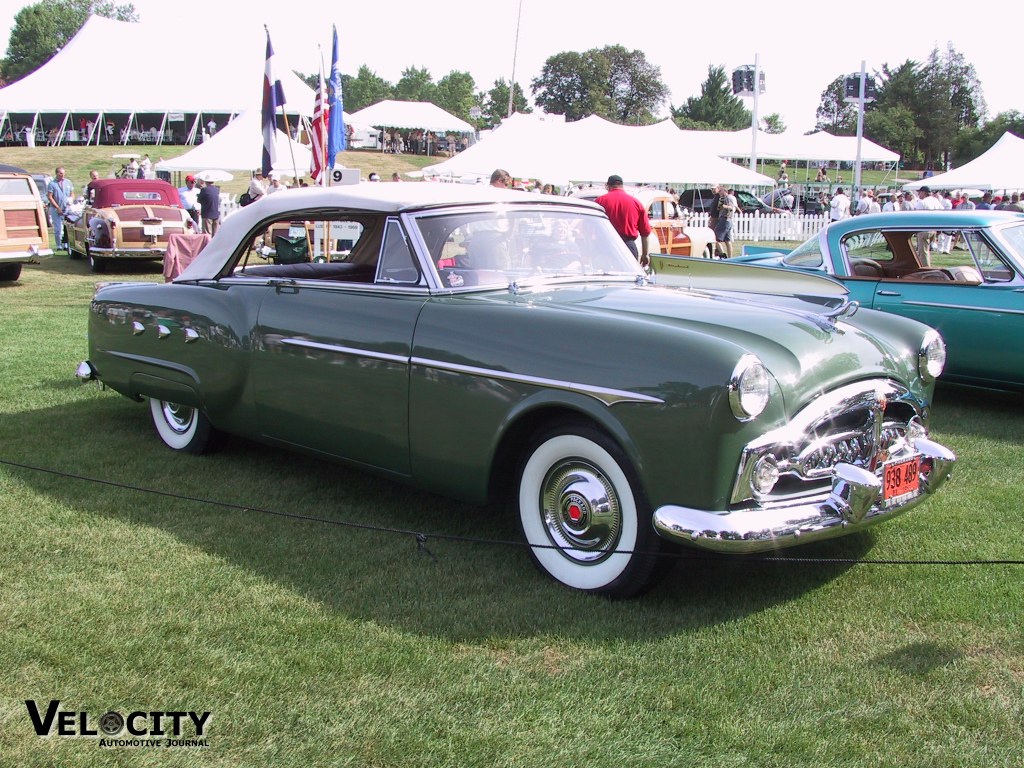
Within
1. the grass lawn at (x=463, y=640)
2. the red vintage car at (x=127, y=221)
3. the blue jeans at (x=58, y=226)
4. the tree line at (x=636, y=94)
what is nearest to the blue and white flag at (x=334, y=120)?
the red vintage car at (x=127, y=221)

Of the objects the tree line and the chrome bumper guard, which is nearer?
the chrome bumper guard

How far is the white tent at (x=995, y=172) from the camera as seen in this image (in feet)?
93.9

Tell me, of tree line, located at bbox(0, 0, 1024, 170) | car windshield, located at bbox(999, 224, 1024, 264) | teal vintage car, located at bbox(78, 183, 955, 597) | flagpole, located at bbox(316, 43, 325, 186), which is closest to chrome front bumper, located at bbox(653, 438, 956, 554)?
teal vintage car, located at bbox(78, 183, 955, 597)

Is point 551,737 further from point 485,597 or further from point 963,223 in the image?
point 963,223

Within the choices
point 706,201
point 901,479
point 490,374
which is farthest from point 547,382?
point 706,201

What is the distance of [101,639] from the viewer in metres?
3.45

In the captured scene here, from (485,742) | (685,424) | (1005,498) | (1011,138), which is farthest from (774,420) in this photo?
(1011,138)

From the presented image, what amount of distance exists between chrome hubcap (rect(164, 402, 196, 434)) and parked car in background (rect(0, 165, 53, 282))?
10.3m

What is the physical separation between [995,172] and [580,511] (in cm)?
3005

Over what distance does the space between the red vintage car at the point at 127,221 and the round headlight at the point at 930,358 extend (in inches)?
572

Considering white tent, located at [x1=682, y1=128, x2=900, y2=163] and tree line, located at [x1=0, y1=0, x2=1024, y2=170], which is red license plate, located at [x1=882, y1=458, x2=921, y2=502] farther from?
tree line, located at [x1=0, y1=0, x2=1024, y2=170]

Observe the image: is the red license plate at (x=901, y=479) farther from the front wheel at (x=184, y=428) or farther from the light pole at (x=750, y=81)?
the light pole at (x=750, y=81)

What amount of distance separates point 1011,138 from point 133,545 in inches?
1319

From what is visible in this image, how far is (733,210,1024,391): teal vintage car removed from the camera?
693 cm
